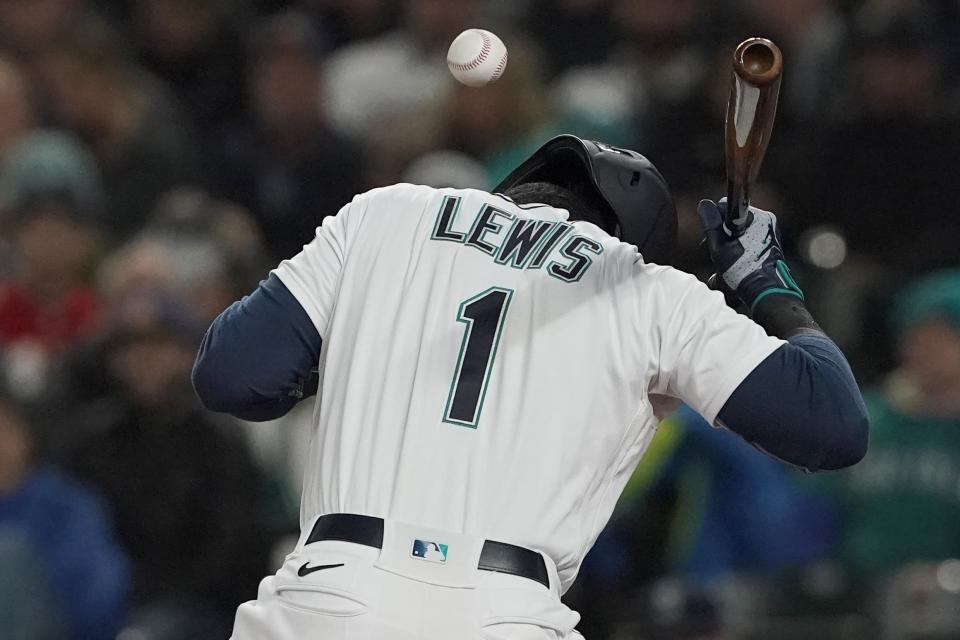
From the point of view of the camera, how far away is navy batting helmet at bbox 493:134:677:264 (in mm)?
2988

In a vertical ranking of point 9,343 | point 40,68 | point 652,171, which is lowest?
point 9,343

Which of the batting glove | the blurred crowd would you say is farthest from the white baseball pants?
the blurred crowd

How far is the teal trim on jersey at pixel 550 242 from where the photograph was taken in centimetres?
272

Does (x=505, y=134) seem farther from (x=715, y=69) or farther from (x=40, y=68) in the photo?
(x=40, y=68)

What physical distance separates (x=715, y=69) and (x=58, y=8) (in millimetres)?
3225

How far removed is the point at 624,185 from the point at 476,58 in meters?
0.44

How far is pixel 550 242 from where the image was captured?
277 cm

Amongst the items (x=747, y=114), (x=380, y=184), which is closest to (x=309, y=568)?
(x=747, y=114)

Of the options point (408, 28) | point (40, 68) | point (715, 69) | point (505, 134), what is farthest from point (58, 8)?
point (715, 69)

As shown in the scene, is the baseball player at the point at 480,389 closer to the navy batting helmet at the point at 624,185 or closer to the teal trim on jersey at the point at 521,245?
the teal trim on jersey at the point at 521,245

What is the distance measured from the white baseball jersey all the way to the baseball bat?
0.25m

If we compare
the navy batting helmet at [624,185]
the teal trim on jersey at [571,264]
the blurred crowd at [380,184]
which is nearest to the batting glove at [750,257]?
the navy batting helmet at [624,185]

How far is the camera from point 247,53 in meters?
7.02

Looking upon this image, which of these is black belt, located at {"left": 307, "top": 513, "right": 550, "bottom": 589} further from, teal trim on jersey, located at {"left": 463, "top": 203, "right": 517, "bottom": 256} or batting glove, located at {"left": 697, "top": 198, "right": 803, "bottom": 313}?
batting glove, located at {"left": 697, "top": 198, "right": 803, "bottom": 313}
